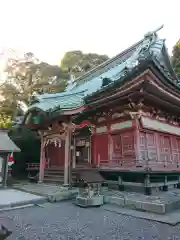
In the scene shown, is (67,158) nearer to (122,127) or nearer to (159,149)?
(122,127)

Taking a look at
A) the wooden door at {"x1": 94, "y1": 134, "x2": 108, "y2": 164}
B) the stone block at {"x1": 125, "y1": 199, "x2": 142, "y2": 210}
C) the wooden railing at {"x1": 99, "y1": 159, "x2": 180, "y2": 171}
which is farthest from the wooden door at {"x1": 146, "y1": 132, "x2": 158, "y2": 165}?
the stone block at {"x1": 125, "y1": 199, "x2": 142, "y2": 210}

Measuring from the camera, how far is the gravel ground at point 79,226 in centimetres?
421

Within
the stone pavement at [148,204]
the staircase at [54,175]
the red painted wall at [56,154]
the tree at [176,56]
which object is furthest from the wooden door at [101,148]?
the tree at [176,56]

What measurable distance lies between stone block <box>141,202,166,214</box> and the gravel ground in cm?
92

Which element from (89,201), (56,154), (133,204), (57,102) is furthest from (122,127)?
(56,154)

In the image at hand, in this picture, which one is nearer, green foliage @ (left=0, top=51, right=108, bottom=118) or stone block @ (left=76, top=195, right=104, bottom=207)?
stone block @ (left=76, top=195, right=104, bottom=207)

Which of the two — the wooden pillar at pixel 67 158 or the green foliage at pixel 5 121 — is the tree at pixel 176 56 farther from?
the green foliage at pixel 5 121

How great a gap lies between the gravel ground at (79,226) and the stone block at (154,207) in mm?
924

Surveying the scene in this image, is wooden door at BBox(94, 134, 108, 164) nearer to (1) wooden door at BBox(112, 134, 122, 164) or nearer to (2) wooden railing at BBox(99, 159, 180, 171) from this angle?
(2) wooden railing at BBox(99, 159, 180, 171)

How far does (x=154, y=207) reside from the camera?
6090mm

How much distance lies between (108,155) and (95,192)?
2963 millimetres

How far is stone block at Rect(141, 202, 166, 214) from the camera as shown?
593 centimetres

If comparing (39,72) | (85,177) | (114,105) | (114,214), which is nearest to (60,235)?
(114,214)

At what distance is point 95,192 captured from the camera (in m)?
7.82
